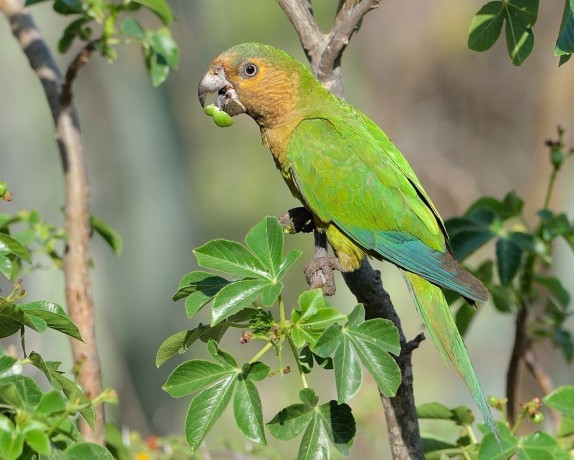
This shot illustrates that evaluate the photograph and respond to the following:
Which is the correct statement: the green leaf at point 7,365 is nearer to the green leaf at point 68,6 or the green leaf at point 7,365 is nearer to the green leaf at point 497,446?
the green leaf at point 497,446

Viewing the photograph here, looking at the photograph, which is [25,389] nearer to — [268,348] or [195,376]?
[195,376]

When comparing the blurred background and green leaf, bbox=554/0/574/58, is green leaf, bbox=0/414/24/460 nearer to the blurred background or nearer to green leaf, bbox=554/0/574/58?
green leaf, bbox=554/0/574/58

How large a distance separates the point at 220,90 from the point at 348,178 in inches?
21.7

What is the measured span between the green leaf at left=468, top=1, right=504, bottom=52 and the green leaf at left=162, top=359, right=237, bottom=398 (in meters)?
1.10

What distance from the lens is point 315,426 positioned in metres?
1.56

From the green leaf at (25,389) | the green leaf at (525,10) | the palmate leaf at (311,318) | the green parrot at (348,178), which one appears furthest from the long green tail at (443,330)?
the green leaf at (25,389)

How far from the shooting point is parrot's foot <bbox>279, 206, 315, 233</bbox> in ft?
7.50

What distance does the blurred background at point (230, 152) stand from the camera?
590 centimetres

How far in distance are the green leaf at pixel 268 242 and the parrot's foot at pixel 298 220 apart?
633 millimetres

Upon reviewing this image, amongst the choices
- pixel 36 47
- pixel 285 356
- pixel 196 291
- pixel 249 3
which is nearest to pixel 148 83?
pixel 249 3

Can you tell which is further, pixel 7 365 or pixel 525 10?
pixel 525 10

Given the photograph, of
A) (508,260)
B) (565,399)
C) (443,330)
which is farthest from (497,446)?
(508,260)

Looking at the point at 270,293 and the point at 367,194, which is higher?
the point at 367,194

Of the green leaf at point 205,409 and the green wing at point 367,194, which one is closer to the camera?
the green leaf at point 205,409
